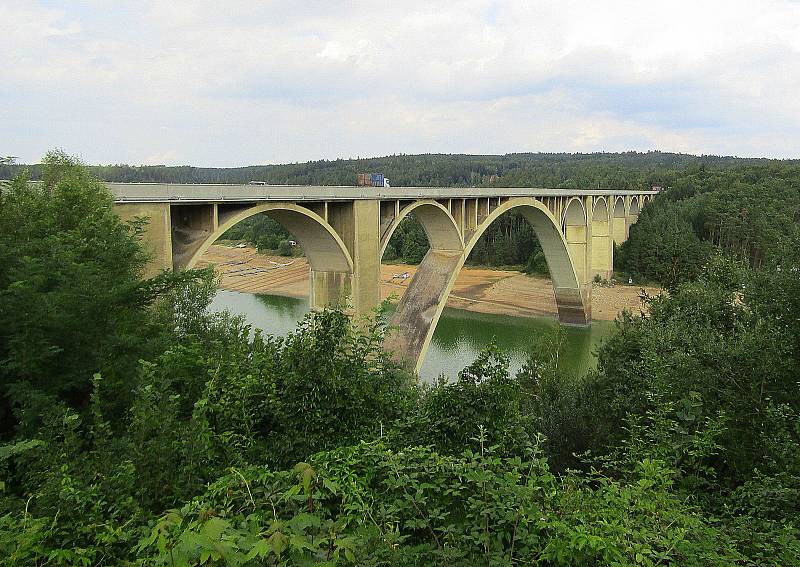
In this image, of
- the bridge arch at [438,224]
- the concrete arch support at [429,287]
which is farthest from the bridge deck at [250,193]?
the concrete arch support at [429,287]

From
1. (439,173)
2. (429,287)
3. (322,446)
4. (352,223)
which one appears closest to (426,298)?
(429,287)

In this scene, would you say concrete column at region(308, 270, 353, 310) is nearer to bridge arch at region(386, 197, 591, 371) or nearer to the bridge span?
the bridge span

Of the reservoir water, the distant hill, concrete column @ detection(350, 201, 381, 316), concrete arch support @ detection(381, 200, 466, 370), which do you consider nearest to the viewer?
concrete column @ detection(350, 201, 381, 316)

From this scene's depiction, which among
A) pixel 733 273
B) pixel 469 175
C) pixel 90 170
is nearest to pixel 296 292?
pixel 90 170

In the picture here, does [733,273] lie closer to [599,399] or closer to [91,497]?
[599,399]

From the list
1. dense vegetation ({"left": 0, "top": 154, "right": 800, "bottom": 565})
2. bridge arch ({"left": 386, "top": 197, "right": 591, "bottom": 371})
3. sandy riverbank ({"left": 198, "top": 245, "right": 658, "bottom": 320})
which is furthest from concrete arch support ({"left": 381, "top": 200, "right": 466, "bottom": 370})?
sandy riverbank ({"left": 198, "top": 245, "right": 658, "bottom": 320})
